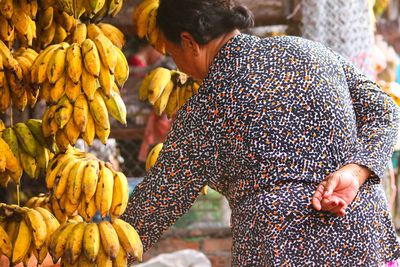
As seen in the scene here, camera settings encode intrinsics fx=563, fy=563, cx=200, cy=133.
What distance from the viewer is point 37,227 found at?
4.97ft

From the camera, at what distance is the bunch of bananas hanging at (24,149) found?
5.16 ft

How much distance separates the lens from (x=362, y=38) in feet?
10.5

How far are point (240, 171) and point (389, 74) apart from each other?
14.8 ft

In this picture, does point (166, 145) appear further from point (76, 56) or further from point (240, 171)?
point (76, 56)

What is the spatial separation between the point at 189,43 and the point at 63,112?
387 mm

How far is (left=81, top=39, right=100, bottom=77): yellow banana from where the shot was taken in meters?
1.45

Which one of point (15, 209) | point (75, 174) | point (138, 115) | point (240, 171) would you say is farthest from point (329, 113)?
point (138, 115)

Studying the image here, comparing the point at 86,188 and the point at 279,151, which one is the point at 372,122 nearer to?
the point at 279,151

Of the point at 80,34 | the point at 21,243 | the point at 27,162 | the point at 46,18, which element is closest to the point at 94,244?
the point at 21,243

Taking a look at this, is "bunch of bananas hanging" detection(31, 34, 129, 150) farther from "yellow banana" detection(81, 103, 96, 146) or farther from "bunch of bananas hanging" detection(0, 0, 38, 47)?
"bunch of bananas hanging" detection(0, 0, 38, 47)

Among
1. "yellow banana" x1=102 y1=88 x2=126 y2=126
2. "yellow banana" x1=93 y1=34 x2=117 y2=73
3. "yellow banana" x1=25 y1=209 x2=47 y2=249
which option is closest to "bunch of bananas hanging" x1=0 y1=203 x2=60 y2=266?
"yellow banana" x1=25 y1=209 x2=47 y2=249

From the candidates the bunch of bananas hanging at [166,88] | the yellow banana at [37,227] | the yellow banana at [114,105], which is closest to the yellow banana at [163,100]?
the bunch of bananas hanging at [166,88]

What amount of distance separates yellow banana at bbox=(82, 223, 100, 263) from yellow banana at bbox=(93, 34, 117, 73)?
0.43m

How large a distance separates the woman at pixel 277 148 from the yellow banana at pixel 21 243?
0.32 metres
